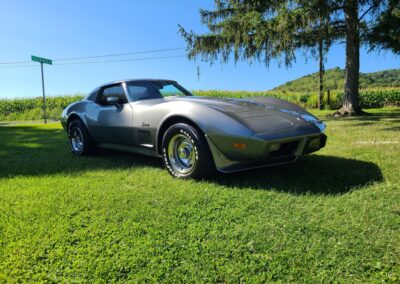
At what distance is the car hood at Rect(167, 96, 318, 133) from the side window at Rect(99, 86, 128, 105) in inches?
54.1

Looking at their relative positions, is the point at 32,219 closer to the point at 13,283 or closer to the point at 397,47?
the point at 13,283

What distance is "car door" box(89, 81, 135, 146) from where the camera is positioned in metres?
4.94

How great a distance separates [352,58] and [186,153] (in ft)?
42.1

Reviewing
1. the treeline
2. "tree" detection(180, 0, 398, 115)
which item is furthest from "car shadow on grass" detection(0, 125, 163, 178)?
the treeline

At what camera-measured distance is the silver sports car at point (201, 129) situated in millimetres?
3709

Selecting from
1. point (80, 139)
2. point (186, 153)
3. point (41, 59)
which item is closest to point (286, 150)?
point (186, 153)

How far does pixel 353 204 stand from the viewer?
3178mm

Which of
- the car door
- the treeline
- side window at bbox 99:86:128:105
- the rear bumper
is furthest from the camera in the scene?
the treeline

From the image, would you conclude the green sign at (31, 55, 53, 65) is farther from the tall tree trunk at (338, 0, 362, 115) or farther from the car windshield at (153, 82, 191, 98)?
the car windshield at (153, 82, 191, 98)

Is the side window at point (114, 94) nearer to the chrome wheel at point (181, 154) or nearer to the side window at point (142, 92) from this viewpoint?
the side window at point (142, 92)

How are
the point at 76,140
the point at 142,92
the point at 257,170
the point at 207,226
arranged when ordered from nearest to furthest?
1. the point at 207,226
2. the point at 257,170
3. the point at 142,92
4. the point at 76,140

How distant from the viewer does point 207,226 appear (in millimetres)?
2873

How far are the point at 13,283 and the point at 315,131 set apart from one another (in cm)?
311

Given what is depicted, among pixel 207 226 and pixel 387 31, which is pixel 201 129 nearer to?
pixel 207 226
